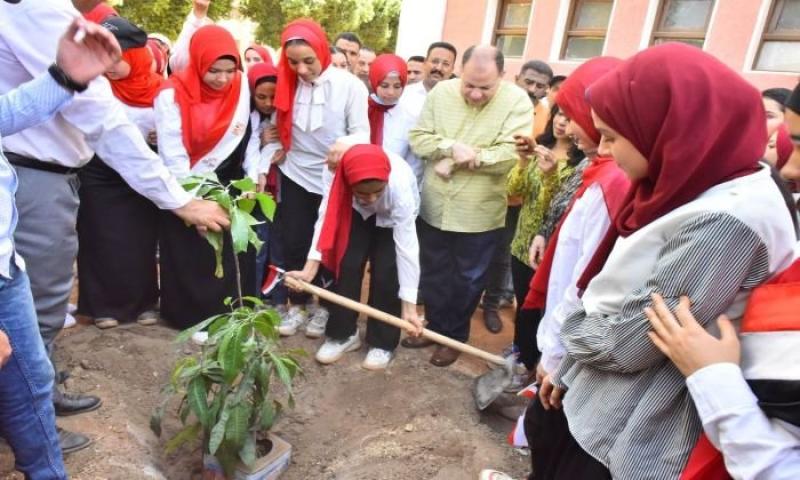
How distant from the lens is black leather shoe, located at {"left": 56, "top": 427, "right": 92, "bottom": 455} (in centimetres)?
181

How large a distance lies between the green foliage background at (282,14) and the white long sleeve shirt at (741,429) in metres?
10.6

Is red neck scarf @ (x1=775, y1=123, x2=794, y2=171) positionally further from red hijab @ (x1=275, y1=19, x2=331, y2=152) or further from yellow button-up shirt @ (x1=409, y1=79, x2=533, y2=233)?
red hijab @ (x1=275, y1=19, x2=331, y2=152)

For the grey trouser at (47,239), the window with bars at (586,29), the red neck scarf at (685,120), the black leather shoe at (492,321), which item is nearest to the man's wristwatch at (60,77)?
the grey trouser at (47,239)

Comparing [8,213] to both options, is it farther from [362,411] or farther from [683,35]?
[683,35]

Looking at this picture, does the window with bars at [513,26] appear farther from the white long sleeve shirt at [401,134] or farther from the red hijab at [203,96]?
the red hijab at [203,96]

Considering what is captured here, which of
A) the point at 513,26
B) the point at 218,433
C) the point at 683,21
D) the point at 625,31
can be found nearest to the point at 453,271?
the point at 218,433

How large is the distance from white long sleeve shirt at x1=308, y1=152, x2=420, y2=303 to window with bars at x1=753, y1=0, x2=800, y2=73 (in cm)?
607

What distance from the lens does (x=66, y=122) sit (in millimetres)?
1764

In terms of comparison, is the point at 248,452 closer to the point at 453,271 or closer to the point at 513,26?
the point at 453,271

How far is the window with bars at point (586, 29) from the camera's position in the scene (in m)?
7.85

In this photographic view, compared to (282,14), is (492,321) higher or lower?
lower

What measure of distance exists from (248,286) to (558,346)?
82.6 inches

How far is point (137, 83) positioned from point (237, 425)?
6.21ft

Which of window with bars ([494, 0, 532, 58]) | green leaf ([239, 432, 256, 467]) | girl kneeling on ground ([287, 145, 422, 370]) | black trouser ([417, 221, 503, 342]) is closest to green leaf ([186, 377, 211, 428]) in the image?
green leaf ([239, 432, 256, 467])
